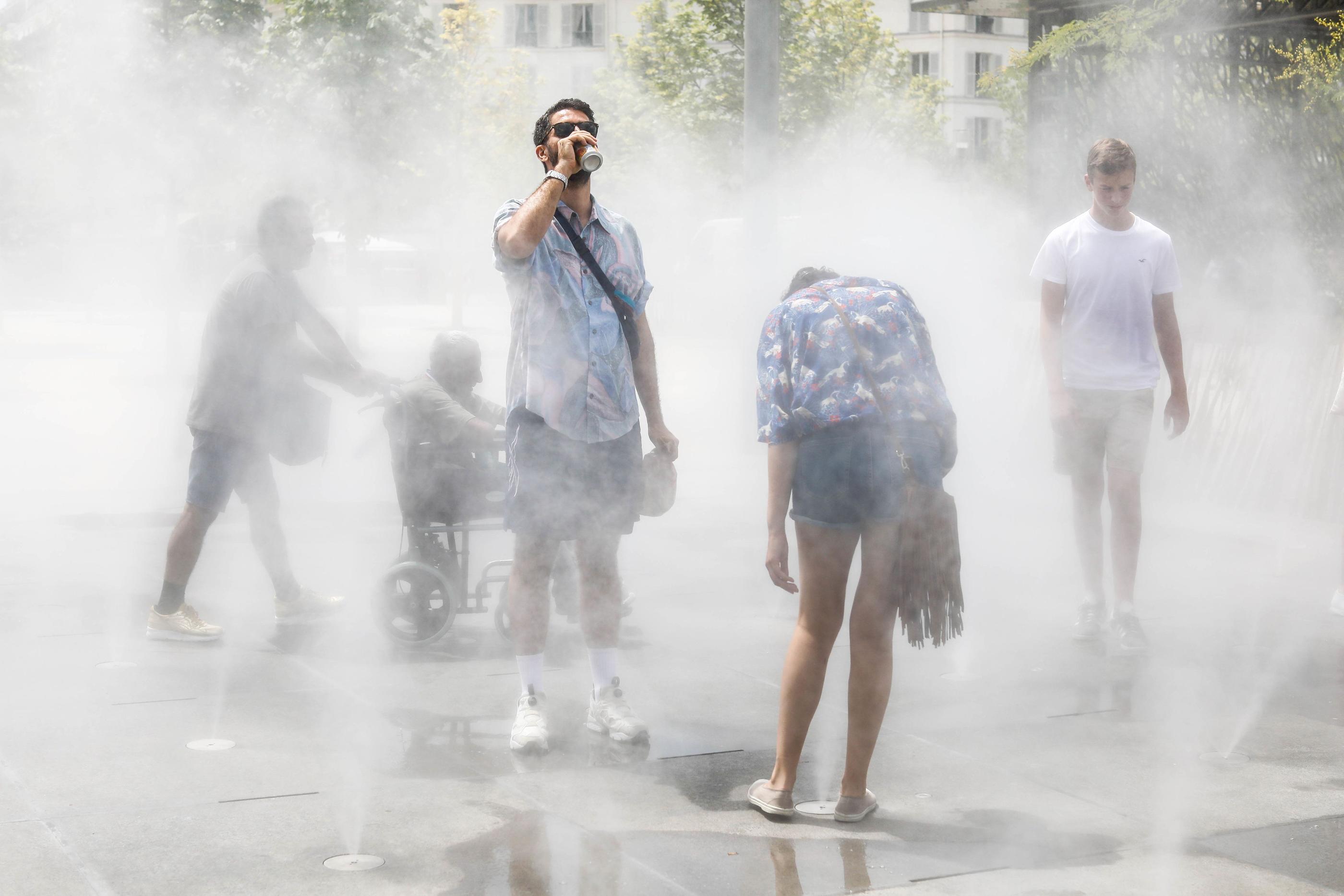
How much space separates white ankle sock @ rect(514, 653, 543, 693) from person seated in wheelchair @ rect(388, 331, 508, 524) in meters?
0.77

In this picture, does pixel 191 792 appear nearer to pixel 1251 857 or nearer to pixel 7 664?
pixel 7 664

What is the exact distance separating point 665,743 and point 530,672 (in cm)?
35

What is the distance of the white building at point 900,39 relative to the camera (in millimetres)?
39812

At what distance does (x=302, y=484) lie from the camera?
789 centimetres

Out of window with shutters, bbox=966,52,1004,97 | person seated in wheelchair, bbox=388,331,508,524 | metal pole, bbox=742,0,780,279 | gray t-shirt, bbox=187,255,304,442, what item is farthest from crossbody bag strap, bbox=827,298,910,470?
window with shutters, bbox=966,52,1004,97

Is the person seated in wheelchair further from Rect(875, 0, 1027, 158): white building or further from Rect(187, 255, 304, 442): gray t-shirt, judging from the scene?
Rect(875, 0, 1027, 158): white building

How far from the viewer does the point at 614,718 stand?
3596 millimetres

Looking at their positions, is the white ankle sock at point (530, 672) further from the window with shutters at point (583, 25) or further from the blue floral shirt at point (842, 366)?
the window with shutters at point (583, 25)

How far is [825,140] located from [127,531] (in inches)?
854

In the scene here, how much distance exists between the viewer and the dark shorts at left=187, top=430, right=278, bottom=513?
15.0ft

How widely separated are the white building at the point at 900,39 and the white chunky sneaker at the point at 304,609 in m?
25.7

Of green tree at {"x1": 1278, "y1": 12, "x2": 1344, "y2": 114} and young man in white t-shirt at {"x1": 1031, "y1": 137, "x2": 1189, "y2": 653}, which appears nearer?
young man in white t-shirt at {"x1": 1031, "y1": 137, "x2": 1189, "y2": 653}

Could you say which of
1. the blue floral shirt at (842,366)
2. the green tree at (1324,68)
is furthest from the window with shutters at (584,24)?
the blue floral shirt at (842,366)

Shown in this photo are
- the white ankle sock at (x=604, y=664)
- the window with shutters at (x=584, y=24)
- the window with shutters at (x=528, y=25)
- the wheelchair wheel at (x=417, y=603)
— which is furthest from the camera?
the window with shutters at (x=528, y=25)
